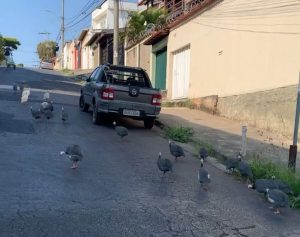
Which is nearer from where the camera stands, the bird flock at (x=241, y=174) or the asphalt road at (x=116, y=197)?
the asphalt road at (x=116, y=197)

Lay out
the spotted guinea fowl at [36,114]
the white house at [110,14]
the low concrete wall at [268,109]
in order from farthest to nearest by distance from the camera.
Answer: the white house at [110,14] → the spotted guinea fowl at [36,114] → the low concrete wall at [268,109]

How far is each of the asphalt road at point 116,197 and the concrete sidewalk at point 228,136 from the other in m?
1.31

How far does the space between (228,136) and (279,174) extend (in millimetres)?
4564

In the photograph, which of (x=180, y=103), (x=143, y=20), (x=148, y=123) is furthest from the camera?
(x=143, y=20)

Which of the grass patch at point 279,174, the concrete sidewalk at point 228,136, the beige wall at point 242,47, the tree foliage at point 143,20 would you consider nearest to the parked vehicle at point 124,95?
the concrete sidewalk at point 228,136

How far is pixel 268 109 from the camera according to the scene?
13.6 m

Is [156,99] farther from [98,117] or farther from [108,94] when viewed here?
[98,117]

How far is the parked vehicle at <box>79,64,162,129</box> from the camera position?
43.2 feet

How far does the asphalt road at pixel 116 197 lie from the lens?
5480 millimetres

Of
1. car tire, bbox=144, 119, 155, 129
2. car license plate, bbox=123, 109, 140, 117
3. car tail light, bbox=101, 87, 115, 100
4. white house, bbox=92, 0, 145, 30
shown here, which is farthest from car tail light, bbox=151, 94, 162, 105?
white house, bbox=92, 0, 145, 30

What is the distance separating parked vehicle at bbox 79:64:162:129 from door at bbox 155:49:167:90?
11.5 m

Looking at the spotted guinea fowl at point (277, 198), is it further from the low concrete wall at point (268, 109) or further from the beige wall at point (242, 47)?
the beige wall at point (242, 47)

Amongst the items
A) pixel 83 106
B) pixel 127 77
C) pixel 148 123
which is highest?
pixel 127 77

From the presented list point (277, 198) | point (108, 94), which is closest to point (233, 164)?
point (277, 198)
